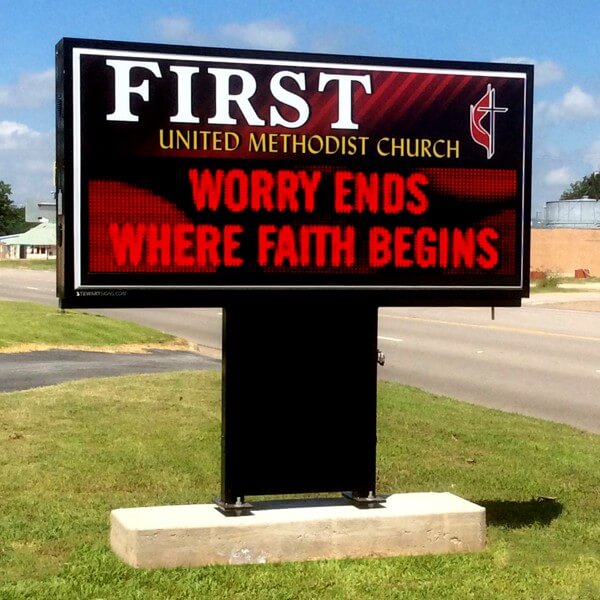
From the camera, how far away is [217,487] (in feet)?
26.5

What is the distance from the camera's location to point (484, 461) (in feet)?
30.9

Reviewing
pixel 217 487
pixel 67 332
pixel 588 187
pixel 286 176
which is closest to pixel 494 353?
pixel 67 332

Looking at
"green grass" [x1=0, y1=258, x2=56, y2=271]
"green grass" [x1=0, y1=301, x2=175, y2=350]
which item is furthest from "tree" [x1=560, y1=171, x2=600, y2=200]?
"green grass" [x1=0, y1=301, x2=175, y2=350]

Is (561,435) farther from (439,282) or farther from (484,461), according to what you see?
(439,282)

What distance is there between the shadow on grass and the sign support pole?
1.19m

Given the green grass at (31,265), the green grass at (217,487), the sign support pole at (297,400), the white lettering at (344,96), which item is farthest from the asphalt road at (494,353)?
the green grass at (31,265)

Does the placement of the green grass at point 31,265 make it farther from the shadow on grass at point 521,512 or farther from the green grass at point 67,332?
the shadow on grass at point 521,512

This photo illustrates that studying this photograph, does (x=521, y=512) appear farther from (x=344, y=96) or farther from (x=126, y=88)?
(x=126, y=88)

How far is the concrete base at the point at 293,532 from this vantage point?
596 centimetres

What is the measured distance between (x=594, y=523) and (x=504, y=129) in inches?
103

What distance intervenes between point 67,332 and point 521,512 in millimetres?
16196

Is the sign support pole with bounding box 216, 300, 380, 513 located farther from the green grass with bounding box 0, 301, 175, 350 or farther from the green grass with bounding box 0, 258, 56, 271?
the green grass with bounding box 0, 258, 56, 271

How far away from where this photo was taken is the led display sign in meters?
6.04

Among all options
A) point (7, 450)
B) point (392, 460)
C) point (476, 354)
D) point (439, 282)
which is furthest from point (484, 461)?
point (476, 354)
